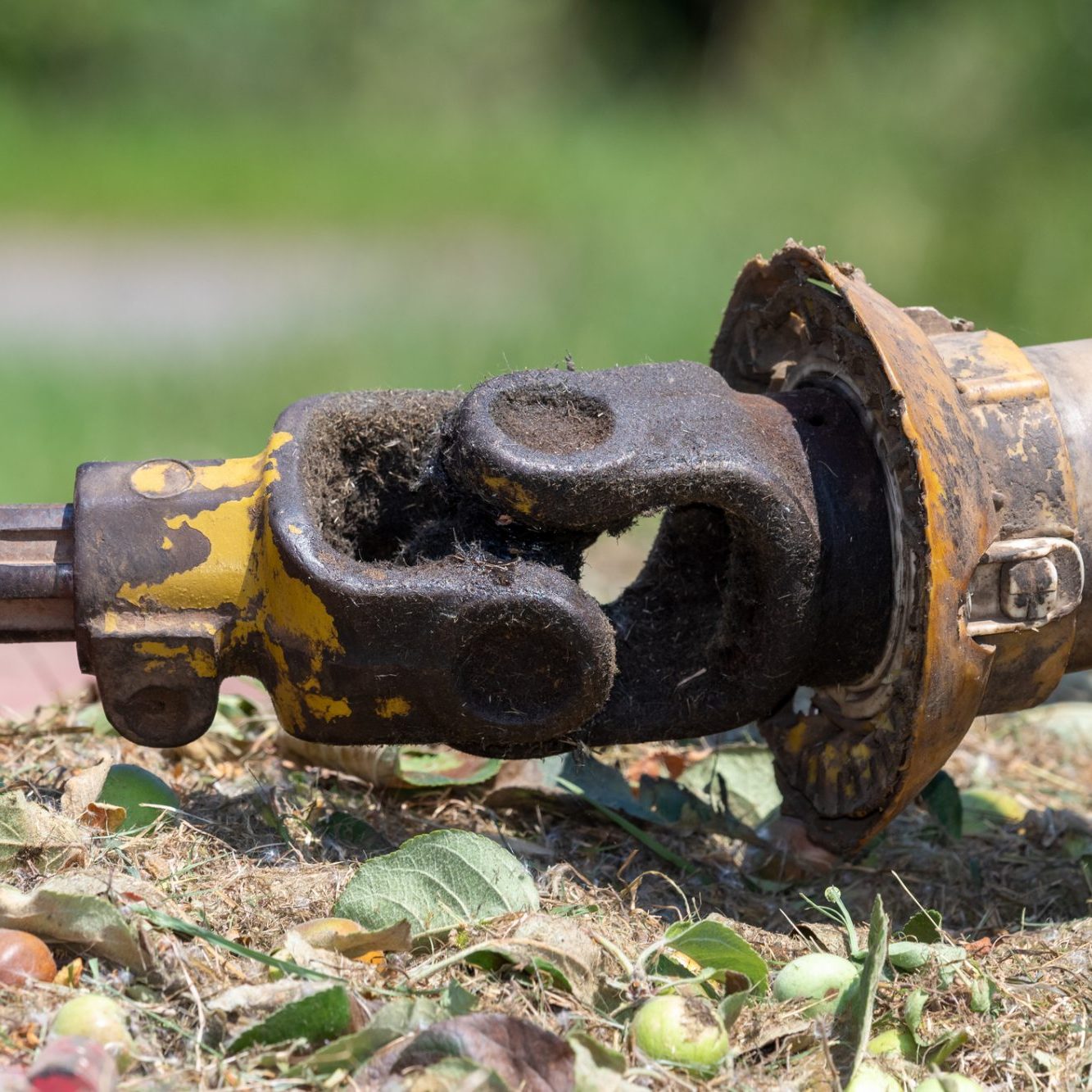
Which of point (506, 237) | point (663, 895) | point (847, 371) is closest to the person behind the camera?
point (847, 371)

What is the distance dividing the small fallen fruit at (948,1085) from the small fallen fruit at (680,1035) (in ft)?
0.70

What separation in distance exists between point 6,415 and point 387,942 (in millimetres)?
4468

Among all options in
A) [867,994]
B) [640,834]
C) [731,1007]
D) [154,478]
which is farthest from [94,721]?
[867,994]

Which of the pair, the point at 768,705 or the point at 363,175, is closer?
the point at 768,705

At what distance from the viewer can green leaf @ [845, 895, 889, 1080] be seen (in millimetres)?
1625

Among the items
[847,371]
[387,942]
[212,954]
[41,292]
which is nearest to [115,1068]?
[212,954]

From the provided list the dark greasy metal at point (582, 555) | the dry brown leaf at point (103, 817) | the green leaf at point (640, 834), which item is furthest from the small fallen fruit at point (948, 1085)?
the dry brown leaf at point (103, 817)

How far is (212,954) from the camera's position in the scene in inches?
65.2

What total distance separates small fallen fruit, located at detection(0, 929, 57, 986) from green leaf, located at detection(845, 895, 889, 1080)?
0.87m

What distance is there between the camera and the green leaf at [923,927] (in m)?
1.88

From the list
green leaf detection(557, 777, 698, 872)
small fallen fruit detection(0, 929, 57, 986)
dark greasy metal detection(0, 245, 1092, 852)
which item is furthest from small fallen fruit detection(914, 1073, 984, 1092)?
small fallen fruit detection(0, 929, 57, 986)

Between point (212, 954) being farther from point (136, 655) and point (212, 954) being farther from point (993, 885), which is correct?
point (993, 885)

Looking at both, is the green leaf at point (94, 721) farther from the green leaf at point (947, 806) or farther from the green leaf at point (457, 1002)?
the green leaf at point (947, 806)

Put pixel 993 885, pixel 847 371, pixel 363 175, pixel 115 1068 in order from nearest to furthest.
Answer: pixel 115 1068
pixel 847 371
pixel 993 885
pixel 363 175
